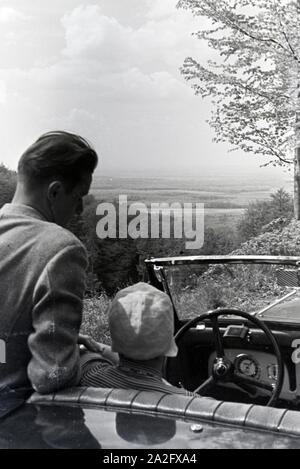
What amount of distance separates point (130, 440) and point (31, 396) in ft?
1.31

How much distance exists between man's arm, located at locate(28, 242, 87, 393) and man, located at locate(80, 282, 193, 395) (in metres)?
0.16

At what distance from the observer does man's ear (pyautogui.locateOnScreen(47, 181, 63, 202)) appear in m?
2.01

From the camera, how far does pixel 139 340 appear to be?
2.02 meters

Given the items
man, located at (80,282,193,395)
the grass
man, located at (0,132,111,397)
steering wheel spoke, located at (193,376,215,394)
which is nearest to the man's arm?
man, located at (0,132,111,397)

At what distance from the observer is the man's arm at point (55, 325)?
1.85 metres

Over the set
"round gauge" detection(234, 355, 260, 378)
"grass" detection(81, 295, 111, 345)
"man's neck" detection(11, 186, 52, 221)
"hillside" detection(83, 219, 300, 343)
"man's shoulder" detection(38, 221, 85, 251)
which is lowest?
"grass" detection(81, 295, 111, 345)

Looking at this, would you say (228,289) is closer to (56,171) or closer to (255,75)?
(56,171)

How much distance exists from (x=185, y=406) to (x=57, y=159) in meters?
0.76

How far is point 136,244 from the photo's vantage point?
33.3 ft

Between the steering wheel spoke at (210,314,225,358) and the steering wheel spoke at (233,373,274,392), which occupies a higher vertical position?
the steering wheel spoke at (210,314,225,358)

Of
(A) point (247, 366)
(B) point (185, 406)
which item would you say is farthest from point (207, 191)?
(B) point (185, 406)

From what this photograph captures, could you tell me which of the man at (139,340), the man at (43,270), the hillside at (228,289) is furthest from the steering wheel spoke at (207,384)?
the man at (43,270)

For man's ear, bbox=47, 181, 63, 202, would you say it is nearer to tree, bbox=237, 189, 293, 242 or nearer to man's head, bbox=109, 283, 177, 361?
man's head, bbox=109, 283, 177, 361

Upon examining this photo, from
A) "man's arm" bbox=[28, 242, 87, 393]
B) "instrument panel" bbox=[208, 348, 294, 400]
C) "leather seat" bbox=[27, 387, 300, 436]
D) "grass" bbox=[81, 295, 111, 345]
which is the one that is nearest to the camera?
"leather seat" bbox=[27, 387, 300, 436]
